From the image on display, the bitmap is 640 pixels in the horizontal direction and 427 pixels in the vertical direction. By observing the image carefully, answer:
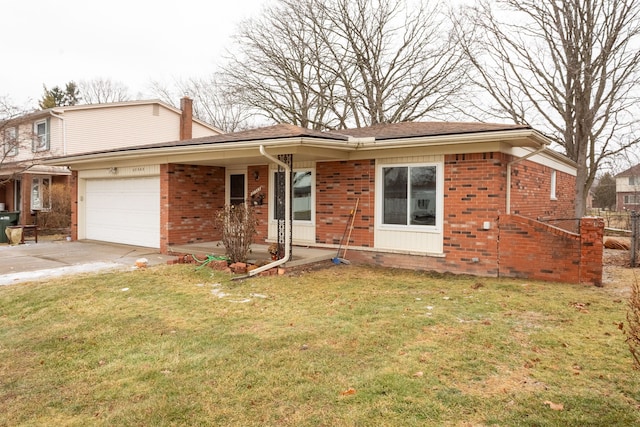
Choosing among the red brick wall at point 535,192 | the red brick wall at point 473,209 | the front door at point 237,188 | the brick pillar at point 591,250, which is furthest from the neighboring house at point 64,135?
the brick pillar at point 591,250

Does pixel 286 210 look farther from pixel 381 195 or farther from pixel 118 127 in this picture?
pixel 118 127

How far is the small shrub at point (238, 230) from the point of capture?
8.62 m

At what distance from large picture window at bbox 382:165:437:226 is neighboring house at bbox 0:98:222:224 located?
15.0 meters

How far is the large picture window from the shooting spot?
9.06 metres

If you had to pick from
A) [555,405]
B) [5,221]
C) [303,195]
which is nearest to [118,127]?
[5,221]

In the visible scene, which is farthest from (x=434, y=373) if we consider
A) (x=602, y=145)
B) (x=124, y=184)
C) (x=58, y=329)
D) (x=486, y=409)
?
(x=602, y=145)

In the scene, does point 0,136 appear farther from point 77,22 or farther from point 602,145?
point 602,145

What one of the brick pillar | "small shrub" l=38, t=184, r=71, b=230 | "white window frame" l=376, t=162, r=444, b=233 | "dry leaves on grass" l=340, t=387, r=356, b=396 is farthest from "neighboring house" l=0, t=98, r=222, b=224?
the brick pillar

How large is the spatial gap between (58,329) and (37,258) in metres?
6.38

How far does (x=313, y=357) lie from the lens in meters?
4.09

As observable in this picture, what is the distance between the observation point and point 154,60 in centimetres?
3938

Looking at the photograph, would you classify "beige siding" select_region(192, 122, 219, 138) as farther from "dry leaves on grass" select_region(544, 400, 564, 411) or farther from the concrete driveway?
"dry leaves on grass" select_region(544, 400, 564, 411)

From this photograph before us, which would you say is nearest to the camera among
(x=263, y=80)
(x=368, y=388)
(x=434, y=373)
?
(x=368, y=388)

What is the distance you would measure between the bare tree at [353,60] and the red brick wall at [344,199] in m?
13.5
